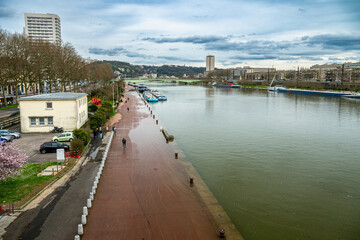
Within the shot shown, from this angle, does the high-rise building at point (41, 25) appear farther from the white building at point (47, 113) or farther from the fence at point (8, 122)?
the white building at point (47, 113)

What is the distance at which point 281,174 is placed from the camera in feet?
72.0

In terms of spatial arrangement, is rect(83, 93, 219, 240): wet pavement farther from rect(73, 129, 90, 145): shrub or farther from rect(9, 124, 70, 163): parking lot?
rect(9, 124, 70, 163): parking lot

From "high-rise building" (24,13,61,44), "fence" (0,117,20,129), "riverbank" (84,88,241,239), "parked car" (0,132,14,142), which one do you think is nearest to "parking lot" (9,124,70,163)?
"parked car" (0,132,14,142)

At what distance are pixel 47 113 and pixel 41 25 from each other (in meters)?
175

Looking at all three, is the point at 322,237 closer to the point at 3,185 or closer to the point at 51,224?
the point at 51,224

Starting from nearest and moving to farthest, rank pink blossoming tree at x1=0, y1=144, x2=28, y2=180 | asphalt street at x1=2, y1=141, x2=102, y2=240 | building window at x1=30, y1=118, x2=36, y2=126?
asphalt street at x1=2, y1=141, x2=102, y2=240 < pink blossoming tree at x1=0, y1=144, x2=28, y2=180 < building window at x1=30, y1=118, x2=36, y2=126

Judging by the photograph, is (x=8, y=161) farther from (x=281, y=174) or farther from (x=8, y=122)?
(x=8, y=122)

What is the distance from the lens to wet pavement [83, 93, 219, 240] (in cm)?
1255

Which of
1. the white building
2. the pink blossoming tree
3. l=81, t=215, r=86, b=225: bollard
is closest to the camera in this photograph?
l=81, t=215, r=86, b=225: bollard

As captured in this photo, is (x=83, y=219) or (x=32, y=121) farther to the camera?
(x=32, y=121)

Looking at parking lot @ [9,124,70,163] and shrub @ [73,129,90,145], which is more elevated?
shrub @ [73,129,90,145]

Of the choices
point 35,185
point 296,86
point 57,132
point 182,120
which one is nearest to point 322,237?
point 35,185

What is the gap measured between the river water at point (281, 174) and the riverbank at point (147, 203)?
2.20 m

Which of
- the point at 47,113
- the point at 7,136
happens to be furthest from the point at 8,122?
the point at 7,136
